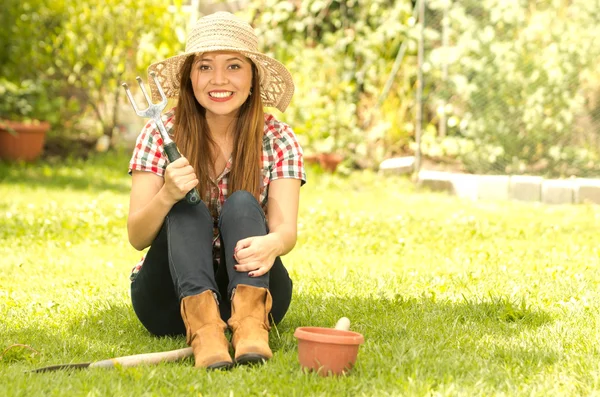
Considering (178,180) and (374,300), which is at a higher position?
(178,180)

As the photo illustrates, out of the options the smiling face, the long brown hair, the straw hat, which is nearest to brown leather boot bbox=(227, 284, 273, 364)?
the long brown hair

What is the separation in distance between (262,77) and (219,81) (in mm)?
235

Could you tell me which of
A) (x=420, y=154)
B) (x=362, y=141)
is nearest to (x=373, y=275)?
(x=420, y=154)

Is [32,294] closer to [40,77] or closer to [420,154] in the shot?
[420,154]

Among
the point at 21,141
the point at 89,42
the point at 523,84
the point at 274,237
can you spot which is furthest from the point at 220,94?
the point at 89,42

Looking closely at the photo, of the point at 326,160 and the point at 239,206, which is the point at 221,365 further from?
the point at 326,160

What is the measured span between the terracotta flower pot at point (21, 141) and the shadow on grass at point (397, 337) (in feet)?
19.7

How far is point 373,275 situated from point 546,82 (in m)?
4.58

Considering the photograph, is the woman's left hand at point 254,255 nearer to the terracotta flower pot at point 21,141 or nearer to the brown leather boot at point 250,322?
the brown leather boot at point 250,322

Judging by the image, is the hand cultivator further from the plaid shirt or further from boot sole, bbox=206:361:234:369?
boot sole, bbox=206:361:234:369

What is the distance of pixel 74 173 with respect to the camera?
888 cm

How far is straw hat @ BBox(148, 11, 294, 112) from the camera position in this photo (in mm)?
3141

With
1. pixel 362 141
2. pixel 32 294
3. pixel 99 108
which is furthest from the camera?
pixel 99 108

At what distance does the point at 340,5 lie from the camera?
9.90m
